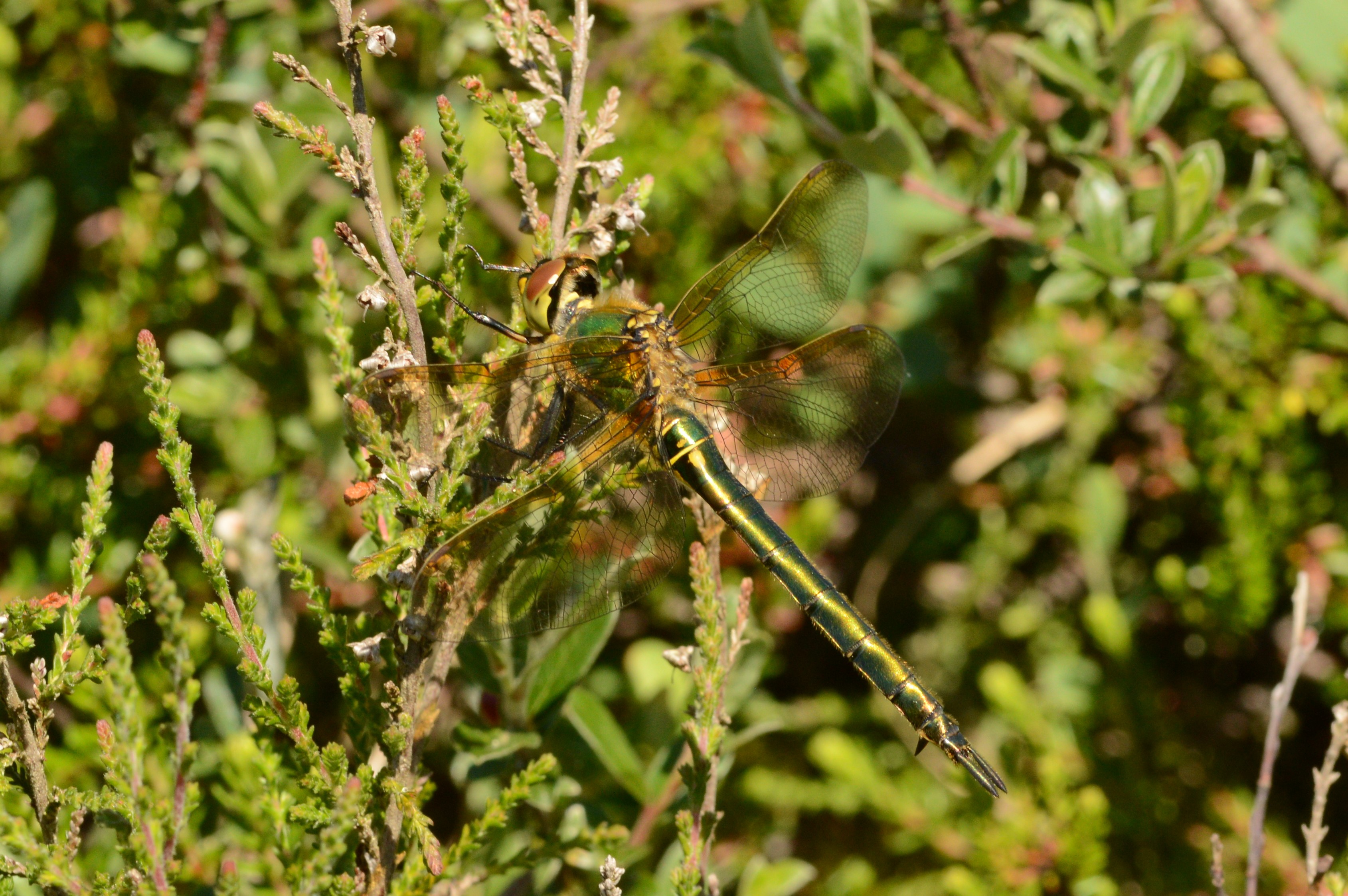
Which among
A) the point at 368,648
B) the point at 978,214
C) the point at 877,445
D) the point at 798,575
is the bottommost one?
the point at 877,445

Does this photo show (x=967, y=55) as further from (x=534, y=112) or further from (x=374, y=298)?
(x=374, y=298)

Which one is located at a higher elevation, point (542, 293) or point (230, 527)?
point (542, 293)

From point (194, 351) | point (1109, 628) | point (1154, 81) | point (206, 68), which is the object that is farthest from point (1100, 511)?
point (206, 68)

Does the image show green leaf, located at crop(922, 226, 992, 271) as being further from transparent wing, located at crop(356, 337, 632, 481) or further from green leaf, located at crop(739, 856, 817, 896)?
green leaf, located at crop(739, 856, 817, 896)

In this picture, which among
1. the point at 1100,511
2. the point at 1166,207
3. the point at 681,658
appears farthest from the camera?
the point at 1100,511

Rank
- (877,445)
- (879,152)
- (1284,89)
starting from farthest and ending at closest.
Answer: (877,445) < (1284,89) < (879,152)

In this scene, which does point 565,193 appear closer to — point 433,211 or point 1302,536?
point 433,211

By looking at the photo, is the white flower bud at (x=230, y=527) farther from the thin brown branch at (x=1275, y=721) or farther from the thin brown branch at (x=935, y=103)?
the thin brown branch at (x=1275, y=721)

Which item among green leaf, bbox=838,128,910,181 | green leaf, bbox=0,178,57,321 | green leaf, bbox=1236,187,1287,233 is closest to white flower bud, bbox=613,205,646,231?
green leaf, bbox=838,128,910,181
